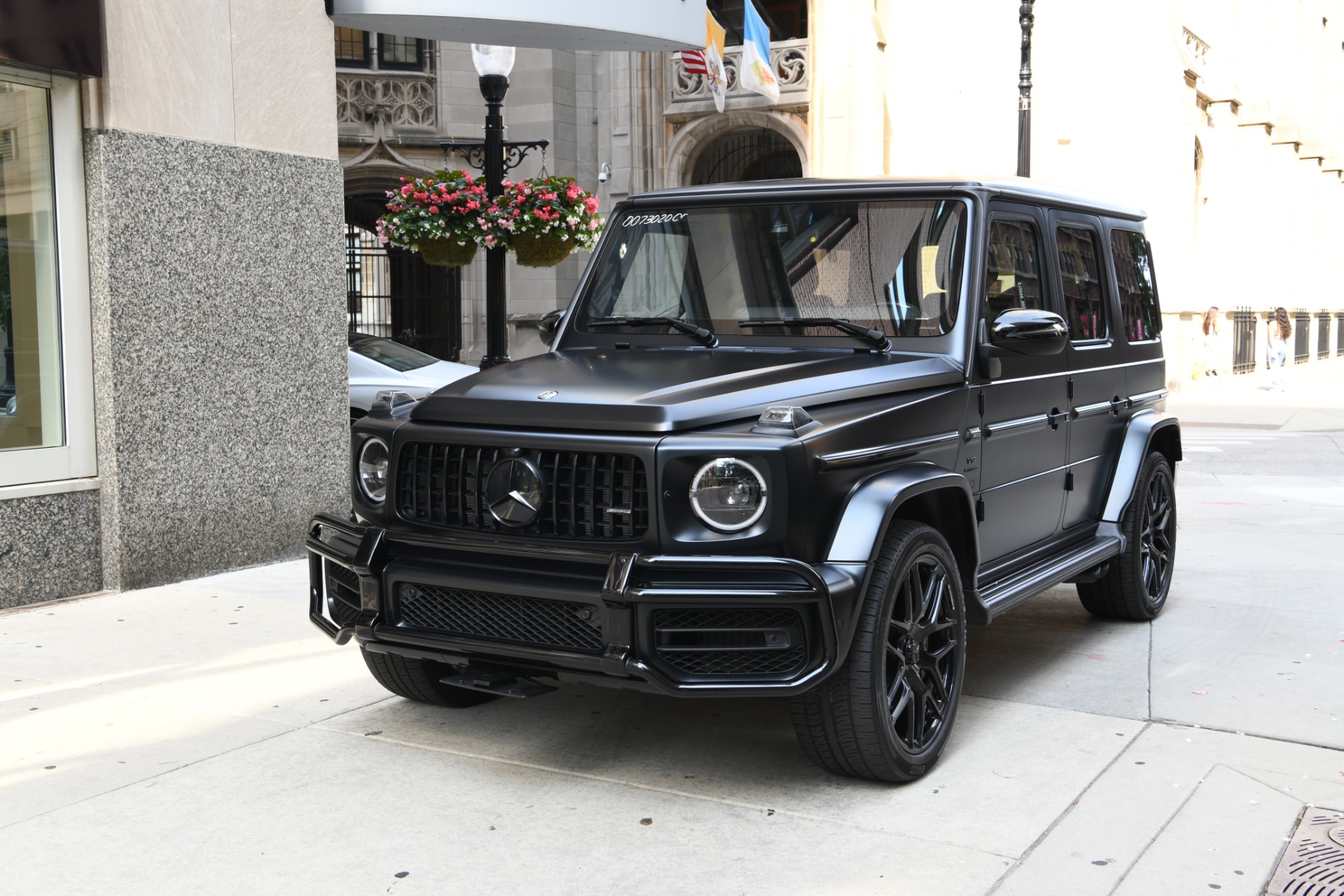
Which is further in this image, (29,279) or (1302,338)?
(1302,338)

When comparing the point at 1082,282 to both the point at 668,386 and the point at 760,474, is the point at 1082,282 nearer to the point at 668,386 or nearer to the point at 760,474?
the point at 668,386

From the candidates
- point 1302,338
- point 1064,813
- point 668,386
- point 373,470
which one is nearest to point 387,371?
point 373,470

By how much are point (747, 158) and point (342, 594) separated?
1045 inches

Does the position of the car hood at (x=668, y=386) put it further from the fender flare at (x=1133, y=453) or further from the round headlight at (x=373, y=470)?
the fender flare at (x=1133, y=453)

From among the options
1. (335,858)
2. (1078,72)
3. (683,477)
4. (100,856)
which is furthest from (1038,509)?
(1078,72)

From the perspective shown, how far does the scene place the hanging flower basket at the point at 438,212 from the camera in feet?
36.1

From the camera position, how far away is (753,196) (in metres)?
5.42

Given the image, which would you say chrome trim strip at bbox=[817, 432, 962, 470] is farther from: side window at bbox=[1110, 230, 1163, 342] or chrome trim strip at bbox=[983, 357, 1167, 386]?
side window at bbox=[1110, 230, 1163, 342]

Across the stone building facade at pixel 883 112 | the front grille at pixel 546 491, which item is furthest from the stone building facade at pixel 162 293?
the stone building facade at pixel 883 112

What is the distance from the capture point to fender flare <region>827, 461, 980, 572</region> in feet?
13.3

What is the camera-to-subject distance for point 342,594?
187 inches

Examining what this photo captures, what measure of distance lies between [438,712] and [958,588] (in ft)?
6.71

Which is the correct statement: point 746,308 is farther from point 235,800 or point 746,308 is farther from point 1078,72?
point 1078,72

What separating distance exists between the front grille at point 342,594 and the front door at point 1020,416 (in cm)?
228
